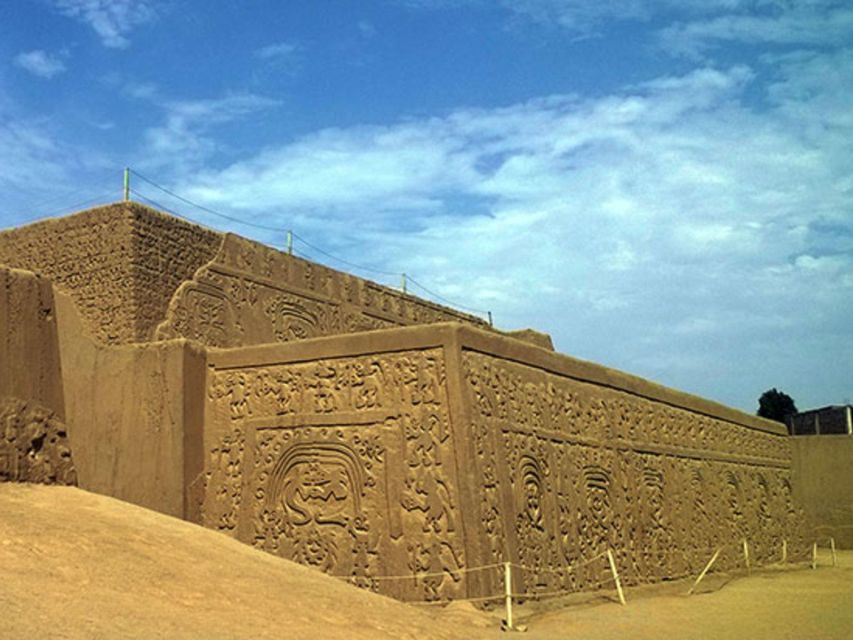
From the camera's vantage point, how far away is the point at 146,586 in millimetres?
5961

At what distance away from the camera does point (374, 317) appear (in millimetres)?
18797

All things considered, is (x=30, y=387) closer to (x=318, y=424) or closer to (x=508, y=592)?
(x=318, y=424)

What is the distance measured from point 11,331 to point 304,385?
14.5 ft

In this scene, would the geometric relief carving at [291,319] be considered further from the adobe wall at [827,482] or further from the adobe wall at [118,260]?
the adobe wall at [827,482]

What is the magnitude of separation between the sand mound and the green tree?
157 ft

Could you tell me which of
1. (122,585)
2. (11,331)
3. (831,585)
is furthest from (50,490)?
(831,585)

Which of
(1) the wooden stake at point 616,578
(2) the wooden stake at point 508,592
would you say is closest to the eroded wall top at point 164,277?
(2) the wooden stake at point 508,592

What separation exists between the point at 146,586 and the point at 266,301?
10156mm

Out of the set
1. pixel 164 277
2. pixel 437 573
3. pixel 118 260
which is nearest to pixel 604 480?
pixel 437 573

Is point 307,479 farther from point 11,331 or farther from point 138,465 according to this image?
point 11,331

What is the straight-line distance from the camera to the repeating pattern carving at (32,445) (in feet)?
24.3

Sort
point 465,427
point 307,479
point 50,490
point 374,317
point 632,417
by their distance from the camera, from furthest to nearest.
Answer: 1. point 374,317
2. point 632,417
3. point 307,479
4. point 465,427
5. point 50,490

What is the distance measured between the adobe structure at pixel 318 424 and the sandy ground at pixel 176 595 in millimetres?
848

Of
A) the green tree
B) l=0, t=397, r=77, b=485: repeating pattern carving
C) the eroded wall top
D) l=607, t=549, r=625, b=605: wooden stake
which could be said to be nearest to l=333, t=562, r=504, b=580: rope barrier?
l=607, t=549, r=625, b=605: wooden stake
